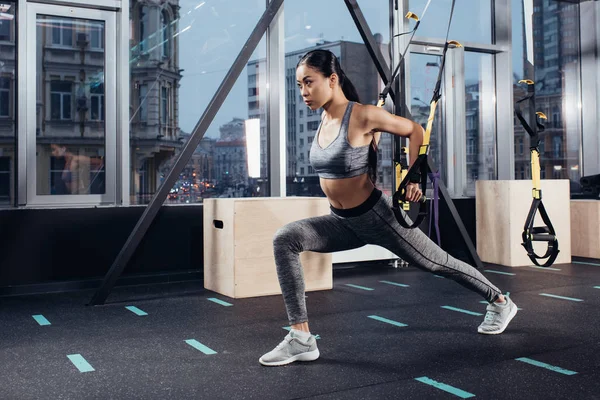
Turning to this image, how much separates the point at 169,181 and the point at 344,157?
217 cm

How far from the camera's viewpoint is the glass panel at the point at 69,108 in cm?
480

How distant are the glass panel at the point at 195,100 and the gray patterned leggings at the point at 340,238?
102 inches

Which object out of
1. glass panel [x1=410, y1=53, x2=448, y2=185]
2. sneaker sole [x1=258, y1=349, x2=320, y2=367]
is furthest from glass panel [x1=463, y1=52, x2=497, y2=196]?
sneaker sole [x1=258, y1=349, x2=320, y2=367]

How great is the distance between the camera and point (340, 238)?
2727 mm

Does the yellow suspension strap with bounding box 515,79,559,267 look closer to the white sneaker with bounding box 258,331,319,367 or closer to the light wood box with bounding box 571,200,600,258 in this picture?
the white sneaker with bounding box 258,331,319,367

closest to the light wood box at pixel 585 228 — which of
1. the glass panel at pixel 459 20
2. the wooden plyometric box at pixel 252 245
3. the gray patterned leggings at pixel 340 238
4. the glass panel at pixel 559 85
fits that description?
the glass panel at pixel 559 85

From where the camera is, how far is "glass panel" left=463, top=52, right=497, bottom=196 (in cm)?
681

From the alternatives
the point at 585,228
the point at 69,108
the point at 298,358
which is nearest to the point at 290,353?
the point at 298,358

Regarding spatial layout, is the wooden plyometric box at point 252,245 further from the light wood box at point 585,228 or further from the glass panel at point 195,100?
the light wood box at point 585,228

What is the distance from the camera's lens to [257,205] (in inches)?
172

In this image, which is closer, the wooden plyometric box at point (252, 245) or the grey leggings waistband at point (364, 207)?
the grey leggings waistband at point (364, 207)

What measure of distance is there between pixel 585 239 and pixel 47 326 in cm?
523

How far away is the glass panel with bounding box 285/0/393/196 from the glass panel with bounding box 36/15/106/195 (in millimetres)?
1633

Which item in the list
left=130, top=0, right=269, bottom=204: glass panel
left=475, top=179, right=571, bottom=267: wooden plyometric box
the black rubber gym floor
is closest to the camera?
the black rubber gym floor
